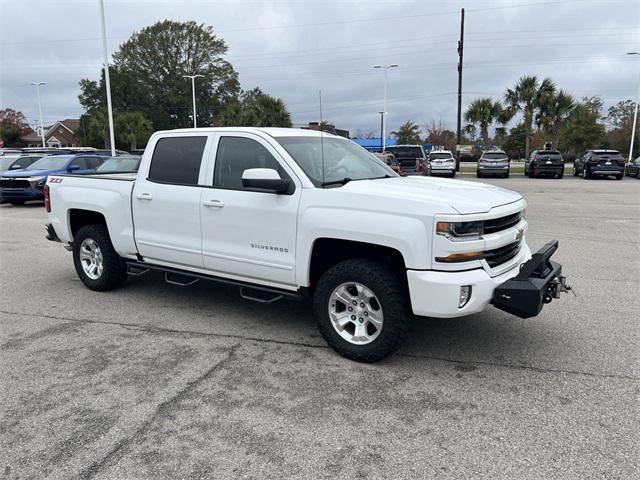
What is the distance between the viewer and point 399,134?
68.1m

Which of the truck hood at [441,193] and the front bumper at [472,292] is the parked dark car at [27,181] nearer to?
the truck hood at [441,193]

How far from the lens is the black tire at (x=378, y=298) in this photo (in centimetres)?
388

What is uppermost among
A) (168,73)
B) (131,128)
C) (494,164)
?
(168,73)

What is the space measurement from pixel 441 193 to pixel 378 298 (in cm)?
97

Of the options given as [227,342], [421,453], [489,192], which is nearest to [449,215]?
[489,192]

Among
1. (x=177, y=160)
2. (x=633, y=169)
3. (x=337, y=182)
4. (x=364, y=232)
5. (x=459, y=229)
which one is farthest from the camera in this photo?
(x=633, y=169)

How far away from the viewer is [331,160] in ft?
15.8

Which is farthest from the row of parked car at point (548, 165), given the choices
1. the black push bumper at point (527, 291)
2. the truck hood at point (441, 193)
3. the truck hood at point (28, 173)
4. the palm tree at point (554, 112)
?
the black push bumper at point (527, 291)

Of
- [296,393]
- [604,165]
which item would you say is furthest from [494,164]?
[296,393]

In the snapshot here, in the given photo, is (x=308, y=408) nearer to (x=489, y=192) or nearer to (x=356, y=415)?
(x=356, y=415)

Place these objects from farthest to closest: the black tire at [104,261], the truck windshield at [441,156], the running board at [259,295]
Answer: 1. the truck windshield at [441,156]
2. the black tire at [104,261]
3. the running board at [259,295]

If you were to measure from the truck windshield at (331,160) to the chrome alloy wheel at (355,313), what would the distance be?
36.6 inches

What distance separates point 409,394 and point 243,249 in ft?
6.40

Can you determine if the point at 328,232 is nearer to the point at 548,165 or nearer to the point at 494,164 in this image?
the point at 494,164
